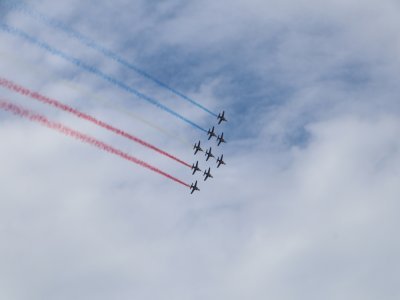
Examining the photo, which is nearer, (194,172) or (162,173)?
(162,173)

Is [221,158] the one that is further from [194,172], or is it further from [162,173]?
[162,173]

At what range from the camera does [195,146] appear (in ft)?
343

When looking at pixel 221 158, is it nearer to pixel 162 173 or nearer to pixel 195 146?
pixel 195 146

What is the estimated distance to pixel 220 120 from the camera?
107m

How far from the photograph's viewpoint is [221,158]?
353 ft

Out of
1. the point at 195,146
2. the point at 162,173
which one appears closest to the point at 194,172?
the point at 195,146

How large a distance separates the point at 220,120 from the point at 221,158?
650cm

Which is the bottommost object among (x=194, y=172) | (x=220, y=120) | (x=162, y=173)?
(x=162, y=173)

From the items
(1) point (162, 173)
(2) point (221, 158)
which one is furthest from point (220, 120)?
(1) point (162, 173)

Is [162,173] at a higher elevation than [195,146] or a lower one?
lower

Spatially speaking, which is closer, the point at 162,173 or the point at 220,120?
the point at 162,173

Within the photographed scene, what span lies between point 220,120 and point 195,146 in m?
6.73

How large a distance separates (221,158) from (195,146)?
5.86 metres

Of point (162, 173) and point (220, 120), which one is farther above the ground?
point (220, 120)
